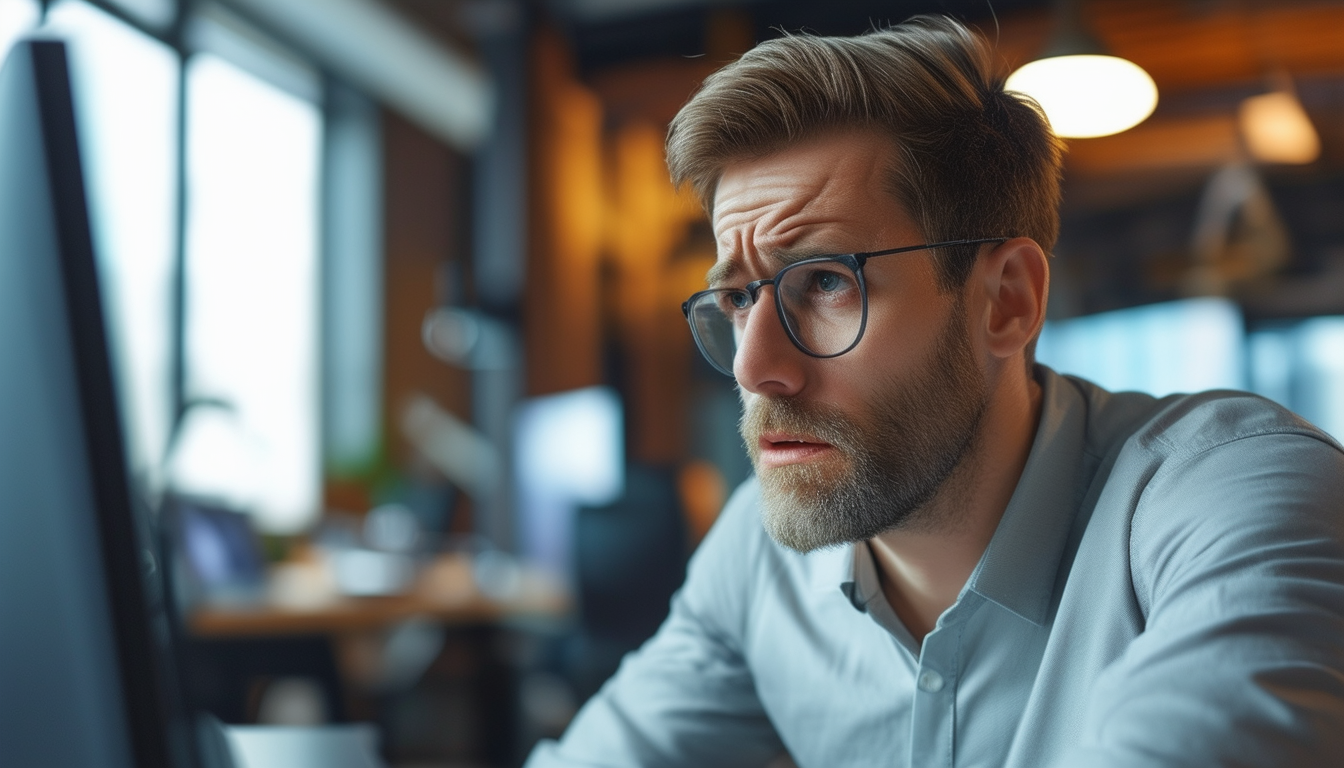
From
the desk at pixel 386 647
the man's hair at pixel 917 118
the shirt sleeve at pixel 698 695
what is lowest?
the desk at pixel 386 647

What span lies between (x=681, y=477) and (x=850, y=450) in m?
2.07

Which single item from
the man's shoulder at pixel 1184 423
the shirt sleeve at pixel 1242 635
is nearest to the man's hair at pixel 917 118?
the man's shoulder at pixel 1184 423

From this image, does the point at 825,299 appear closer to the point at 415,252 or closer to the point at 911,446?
the point at 911,446

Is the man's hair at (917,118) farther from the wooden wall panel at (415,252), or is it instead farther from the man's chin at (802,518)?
the wooden wall panel at (415,252)

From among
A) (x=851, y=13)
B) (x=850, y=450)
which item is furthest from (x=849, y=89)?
(x=851, y=13)

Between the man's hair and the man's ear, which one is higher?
the man's hair

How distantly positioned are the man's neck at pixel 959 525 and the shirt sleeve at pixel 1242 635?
0.26m

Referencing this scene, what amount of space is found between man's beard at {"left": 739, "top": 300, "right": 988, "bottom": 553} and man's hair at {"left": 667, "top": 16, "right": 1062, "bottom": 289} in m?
0.15

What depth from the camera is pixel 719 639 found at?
4.43 ft

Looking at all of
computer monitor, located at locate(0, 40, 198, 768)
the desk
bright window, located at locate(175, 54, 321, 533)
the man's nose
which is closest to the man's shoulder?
the man's nose

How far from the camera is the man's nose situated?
1079 mm

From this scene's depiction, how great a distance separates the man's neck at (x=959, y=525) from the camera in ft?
3.70

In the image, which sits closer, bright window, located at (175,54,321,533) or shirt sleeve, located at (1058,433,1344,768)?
shirt sleeve, located at (1058,433,1344,768)

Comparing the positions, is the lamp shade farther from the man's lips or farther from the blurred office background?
the man's lips
